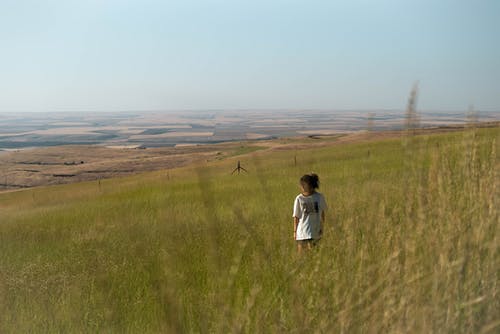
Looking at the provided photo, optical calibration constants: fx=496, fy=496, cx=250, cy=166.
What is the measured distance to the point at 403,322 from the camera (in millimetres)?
1930

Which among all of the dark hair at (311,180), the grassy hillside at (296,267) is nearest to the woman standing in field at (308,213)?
the dark hair at (311,180)

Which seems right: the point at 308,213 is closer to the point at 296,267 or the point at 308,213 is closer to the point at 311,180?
the point at 311,180

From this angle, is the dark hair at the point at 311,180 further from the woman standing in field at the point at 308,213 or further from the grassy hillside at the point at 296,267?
the grassy hillside at the point at 296,267

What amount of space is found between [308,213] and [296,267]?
4362 millimetres

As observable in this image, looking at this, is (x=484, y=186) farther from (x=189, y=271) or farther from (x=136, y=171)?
(x=136, y=171)

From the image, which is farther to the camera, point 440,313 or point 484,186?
point 484,186

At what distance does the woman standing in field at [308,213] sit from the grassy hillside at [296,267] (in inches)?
13.7

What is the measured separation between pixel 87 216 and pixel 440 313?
11627 mm

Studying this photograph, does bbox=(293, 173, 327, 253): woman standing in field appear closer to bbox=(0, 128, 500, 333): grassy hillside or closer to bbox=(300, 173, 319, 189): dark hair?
bbox=(300, 173, 319, 189): dark hair

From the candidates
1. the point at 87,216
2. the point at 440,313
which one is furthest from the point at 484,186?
the point at 87,216

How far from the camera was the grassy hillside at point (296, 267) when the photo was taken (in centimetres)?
195

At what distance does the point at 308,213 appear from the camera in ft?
20.4

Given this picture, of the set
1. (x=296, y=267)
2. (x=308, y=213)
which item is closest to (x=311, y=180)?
(x=308, y=213)

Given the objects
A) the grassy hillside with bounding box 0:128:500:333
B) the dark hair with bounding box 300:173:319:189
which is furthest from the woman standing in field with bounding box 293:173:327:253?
the grassy hillside with bounding box 0:128:500:333
